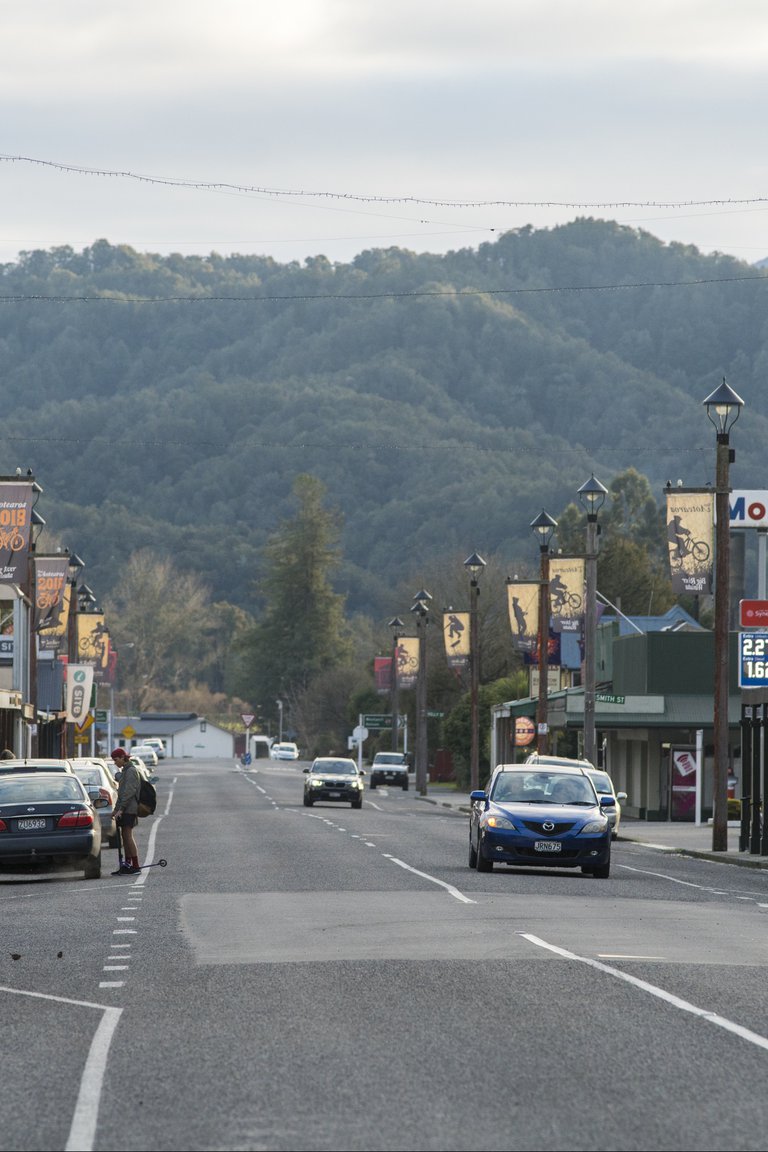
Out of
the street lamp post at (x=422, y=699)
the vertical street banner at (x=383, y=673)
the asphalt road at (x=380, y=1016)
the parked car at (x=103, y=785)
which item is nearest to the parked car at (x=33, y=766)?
the asphalt road at (x=380, y=1016)

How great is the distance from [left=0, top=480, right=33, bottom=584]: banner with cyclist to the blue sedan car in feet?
56.7

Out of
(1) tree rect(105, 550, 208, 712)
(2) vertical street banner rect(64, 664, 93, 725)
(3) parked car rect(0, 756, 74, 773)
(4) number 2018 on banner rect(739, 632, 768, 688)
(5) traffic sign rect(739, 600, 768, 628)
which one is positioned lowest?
(3) parked car rect(0, 756, 74, 773)

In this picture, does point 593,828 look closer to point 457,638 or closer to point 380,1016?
point 380,1016

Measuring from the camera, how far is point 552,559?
5344 centimetres

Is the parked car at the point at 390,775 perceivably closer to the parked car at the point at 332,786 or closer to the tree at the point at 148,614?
the parked car at the point at 332,786

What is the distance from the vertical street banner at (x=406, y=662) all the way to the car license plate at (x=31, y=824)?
56.5 m

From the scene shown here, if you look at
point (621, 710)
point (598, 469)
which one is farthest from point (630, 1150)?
point (598, 469)

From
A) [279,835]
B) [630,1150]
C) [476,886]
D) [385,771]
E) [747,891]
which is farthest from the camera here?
[385,771]

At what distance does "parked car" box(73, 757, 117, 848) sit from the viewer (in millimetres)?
33438

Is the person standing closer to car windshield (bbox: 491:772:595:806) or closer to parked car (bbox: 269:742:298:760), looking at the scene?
car windshield (bbox: 491:772:595:806)

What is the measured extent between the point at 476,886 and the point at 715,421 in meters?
14.6

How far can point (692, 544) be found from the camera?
4044 centimetres

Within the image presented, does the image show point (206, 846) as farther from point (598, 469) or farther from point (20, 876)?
point (598, 469)

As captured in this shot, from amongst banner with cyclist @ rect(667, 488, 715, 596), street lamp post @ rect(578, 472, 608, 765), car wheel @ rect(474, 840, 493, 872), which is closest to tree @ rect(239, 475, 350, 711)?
street lamp post @ rect(578, 472, 608, 765)
